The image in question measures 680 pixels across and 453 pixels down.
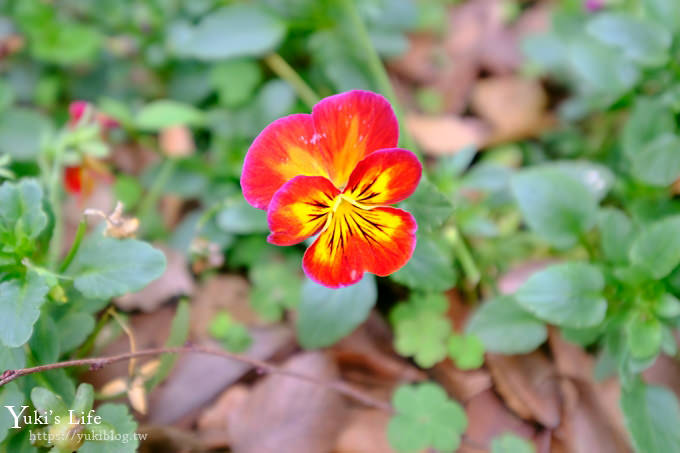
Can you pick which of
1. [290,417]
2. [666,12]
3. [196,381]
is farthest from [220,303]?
[666,12]

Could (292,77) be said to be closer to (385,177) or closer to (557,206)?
(557,206)

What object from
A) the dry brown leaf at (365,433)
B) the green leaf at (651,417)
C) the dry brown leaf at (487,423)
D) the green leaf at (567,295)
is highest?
the green leaf at (567,295)

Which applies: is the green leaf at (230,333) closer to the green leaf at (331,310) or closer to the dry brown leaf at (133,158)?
the green leaf at (331,310)

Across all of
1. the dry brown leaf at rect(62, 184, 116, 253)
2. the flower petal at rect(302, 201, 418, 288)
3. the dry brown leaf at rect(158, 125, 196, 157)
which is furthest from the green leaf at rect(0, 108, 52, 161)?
the flower petal at rect(302, 201, 418, 288)

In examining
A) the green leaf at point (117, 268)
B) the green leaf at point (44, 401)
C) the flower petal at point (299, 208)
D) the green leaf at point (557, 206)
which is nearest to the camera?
the flower petal at point (299, 208)

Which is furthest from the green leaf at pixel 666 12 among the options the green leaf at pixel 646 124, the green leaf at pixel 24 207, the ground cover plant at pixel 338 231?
the green leaf at pixel 24 207
